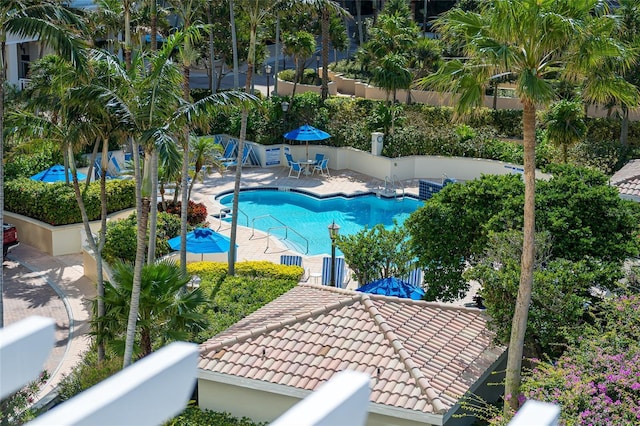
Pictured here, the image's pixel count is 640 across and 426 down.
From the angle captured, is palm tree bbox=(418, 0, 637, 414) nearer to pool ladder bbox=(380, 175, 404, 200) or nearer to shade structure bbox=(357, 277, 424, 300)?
shade structure bbox=(357, 277, 424, 300)

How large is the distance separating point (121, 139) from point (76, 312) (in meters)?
7.21

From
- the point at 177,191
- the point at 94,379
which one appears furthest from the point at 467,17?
the point at 177,191

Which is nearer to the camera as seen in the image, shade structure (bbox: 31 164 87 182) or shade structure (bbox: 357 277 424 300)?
shade structure (bbox: 357 277 424 300)

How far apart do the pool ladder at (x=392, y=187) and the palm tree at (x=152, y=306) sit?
58.6ft

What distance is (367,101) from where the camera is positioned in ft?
128

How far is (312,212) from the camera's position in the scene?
3195 cm

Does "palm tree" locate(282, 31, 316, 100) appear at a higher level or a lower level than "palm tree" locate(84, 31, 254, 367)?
higher

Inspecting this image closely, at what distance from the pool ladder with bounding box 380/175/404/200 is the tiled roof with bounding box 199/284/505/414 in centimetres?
1582

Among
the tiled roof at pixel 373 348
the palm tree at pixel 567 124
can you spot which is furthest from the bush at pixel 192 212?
the palm tree at pixel 567 124

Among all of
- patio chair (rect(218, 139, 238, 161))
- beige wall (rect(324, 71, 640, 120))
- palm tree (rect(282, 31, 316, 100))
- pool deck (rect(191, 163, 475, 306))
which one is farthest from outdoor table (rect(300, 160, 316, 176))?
palm tree (rect(282, 31, 316, 100))

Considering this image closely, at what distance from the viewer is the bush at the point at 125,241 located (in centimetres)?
2312

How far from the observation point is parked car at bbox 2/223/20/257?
2483 centimetres

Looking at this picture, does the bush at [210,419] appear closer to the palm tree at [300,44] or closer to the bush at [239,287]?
the bush at [239,287]

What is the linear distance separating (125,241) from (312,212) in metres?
10.1
